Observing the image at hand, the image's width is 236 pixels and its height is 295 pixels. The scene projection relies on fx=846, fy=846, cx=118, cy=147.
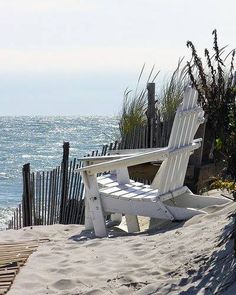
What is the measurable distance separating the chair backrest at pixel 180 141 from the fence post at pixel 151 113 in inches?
107

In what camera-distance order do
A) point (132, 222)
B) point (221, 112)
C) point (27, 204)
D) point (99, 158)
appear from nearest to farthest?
point (221, 112) → point (132, 222) → point (99, 158) → point (27, 204)

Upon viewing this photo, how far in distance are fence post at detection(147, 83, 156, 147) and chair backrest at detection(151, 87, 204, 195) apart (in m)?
2.72

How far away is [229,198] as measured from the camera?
8.42 m

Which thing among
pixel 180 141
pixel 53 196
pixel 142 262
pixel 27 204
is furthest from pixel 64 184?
pixel 142 262

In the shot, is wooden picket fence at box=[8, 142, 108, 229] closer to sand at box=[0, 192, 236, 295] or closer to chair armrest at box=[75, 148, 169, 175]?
sand at box=[0, 192, 236, 295]

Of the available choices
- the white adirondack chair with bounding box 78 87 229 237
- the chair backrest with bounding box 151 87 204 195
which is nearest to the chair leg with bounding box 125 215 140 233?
the white adirondack chair with bounding box 78 87 229 237

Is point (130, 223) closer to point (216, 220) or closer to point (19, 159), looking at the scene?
point (216, 220)

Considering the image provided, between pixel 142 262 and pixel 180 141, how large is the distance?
6.85 ft

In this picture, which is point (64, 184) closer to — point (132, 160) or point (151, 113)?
point (151, 113)

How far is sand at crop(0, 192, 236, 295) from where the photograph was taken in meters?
5.42

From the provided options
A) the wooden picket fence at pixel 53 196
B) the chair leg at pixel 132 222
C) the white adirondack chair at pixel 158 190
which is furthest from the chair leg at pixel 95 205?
the wooden picket fence at pixel 53 196

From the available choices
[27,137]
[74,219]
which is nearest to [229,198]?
[74,219]

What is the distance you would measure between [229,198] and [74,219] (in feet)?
8.06

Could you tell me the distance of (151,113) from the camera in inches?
449
